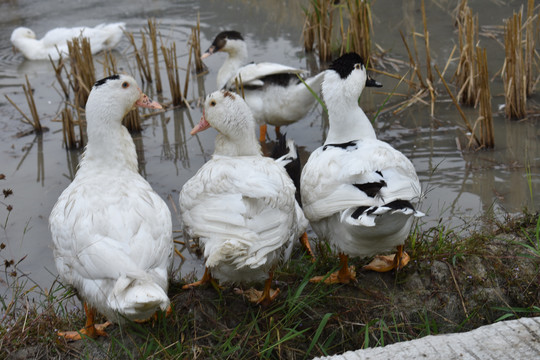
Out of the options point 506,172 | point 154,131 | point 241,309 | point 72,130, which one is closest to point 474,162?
point 506,172

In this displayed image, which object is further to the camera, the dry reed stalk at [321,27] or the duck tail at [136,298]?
the dry reed stalk at [321,27]

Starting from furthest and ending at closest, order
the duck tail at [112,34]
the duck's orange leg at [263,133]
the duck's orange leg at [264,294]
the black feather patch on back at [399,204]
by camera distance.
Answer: the duck tail at [112,34], the duck's orange leg at [263,133], the duck's orange leg at [264,294], the black feather patch on back at [399,204]

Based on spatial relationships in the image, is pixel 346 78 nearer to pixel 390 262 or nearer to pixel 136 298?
pixel 390 262

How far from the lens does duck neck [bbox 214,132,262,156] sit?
4191 millimetres

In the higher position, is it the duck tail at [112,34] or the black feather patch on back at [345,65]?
the black feather patch on back at [345,65]

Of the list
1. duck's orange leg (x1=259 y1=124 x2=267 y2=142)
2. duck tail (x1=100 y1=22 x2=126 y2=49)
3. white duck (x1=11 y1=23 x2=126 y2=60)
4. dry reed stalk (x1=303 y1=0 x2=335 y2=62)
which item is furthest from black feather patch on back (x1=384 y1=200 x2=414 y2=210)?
duck tail (x1=100 y1=22 x2=126 y2=49)

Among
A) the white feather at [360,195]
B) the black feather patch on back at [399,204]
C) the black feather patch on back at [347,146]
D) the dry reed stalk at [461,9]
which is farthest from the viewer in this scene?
the dry reed stalk at [461,9]

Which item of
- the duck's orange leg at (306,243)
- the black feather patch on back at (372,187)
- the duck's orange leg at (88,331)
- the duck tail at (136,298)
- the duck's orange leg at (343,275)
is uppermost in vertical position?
the black feather patch on back at (372,187)

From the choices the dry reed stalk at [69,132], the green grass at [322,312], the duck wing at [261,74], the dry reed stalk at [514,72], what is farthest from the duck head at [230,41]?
the green grass at [322,312]

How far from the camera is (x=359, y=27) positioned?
7.23 meters

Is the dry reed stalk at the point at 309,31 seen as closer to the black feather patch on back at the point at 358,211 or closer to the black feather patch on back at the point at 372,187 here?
the black feather patch on back at the point at 372,187

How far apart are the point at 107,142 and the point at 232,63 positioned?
3.46 metres

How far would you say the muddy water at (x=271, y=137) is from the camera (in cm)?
481

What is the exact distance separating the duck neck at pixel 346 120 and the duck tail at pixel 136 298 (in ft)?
6.59
